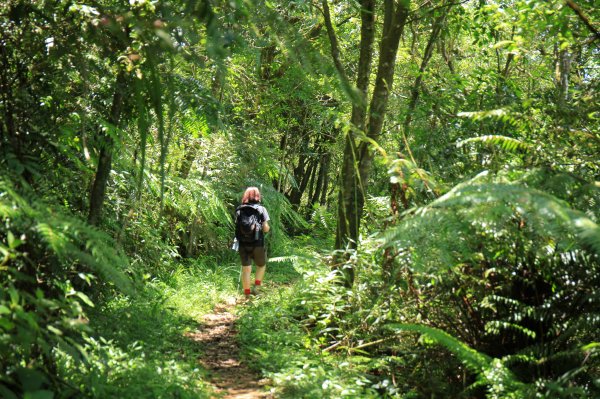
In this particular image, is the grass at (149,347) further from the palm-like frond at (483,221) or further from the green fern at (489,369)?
the palm-like frond at (483,221)

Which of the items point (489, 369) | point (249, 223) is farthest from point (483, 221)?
point (249, 223)

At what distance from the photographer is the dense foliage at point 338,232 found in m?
3.06

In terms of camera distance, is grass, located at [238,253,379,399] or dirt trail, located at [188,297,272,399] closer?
grass, located at [238,253,379,399]

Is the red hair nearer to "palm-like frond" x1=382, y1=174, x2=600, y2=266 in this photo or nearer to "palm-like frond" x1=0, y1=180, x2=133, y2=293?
"palm-like frond" x1=382, y1=174, x2=600, y2=266

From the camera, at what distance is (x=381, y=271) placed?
575cm

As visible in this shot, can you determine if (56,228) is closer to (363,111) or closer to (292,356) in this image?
(292,356)

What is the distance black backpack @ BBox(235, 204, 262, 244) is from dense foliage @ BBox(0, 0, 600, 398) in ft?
3.97

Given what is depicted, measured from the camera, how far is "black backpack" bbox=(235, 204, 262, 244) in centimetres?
915

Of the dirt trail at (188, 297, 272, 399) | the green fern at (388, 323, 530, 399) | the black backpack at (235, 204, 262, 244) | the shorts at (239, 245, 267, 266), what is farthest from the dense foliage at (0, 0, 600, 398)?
the black backpack at (235, 204, 262, 244)

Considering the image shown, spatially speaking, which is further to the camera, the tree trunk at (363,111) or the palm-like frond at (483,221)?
the tree trunk at (363,111)

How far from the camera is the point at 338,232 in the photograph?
23.5 feet

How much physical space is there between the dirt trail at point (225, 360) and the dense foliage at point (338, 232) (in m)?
0.17

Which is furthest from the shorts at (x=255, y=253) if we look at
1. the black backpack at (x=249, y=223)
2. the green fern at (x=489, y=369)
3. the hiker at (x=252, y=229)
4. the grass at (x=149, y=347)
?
the green fern at (x=489, y=369)

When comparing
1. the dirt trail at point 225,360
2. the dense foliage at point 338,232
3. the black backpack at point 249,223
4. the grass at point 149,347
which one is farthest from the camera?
the black backpack at point 249,223
